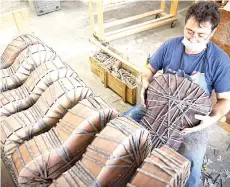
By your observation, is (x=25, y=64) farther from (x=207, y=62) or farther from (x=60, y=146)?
(x=207, y=62)

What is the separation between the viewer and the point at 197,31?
6.67 feet

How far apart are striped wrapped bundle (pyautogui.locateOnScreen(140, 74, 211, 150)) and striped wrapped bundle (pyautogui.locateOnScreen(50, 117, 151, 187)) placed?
311 millimetres

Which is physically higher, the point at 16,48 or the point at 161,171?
the point at 16,48

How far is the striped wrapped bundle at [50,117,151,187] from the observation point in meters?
1.65

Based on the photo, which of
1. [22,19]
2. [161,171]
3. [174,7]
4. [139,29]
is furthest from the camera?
[174,7]

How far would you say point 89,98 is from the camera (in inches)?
80.5

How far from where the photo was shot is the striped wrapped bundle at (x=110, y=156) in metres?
1.65

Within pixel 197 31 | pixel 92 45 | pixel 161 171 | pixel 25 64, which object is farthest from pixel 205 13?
pixel 92 45

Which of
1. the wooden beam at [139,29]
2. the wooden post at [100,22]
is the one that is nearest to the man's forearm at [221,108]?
the wooden post at [100,22]

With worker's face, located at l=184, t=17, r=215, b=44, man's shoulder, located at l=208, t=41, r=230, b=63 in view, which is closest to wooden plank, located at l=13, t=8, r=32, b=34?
worker's face, located at l=184, t=17, r=215, b=44

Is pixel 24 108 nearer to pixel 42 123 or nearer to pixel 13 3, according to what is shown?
pixel 42 123

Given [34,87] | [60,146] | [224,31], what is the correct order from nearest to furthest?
[60,146] < [34,87] < [224,31]

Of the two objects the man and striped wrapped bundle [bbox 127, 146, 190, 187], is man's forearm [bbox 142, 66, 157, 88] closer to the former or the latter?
the man

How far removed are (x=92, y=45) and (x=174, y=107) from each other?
11.8ft
